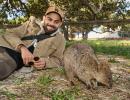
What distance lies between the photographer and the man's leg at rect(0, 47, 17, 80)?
681 cm

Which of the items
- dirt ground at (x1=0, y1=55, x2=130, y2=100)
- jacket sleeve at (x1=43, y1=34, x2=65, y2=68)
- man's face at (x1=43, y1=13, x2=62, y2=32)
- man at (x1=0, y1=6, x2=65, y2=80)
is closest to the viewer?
dirt ground at (x1=0, y1=55, x2=130, y2=100)

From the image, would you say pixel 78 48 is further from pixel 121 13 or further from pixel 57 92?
pixel 121 13

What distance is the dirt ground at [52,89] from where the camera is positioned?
588 centimetres

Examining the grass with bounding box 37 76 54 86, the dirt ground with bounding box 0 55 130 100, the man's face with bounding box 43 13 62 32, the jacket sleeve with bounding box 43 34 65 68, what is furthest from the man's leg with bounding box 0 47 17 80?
the man's face with bounding box 43 13 62 32

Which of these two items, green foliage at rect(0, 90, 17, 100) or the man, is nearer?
green foliage at rect(0, 90, 17, 100)

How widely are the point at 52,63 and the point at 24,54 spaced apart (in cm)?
83

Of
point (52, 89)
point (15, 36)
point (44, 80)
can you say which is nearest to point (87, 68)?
point (52, 89)

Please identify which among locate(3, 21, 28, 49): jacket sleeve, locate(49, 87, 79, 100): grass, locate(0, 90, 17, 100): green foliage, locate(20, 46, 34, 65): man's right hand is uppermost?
locate(3, 21, 28, 49): jacket sleeve

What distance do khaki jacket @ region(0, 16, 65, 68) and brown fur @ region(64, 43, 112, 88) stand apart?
0.81 metres

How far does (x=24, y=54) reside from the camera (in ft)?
22.6

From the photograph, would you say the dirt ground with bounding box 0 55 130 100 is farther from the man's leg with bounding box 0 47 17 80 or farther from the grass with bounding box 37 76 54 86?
the man's leg with bounding box 0 47 17 80

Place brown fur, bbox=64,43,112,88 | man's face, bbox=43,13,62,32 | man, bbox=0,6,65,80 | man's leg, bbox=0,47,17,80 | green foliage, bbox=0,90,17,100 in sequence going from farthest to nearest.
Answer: man's face, bbox=43,13,62,32 < man, bbox=0,6,65,80 < man's leg, bbox=0,47,17,80 < brown fur, bbox=64,43,112,88 < green foliage, bbox=0,90,17,100

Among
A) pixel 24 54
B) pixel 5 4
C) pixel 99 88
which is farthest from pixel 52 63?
pixel 5 4

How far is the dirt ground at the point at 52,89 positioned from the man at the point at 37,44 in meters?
0.19
